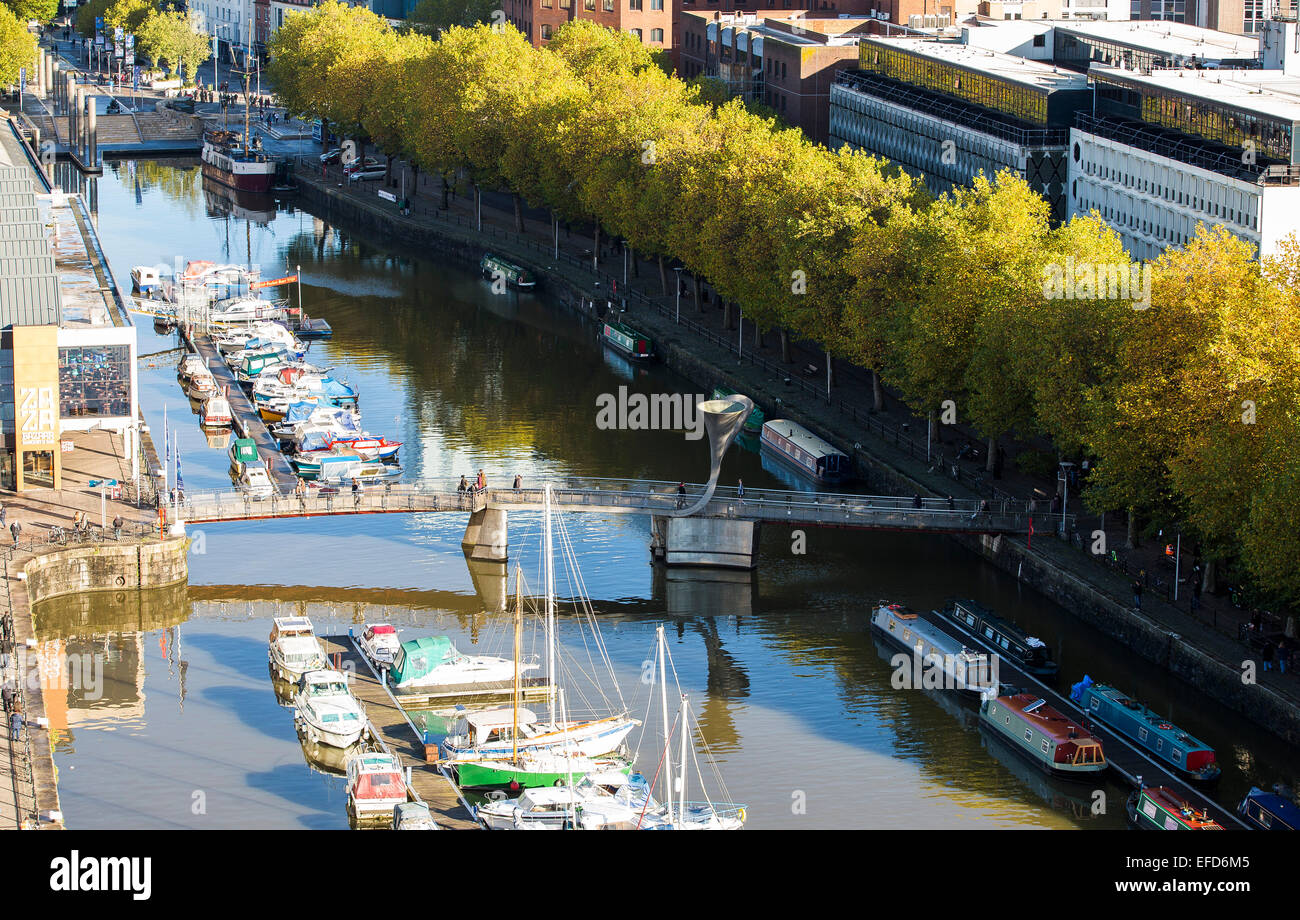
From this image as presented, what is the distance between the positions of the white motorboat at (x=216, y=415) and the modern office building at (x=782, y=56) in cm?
5623

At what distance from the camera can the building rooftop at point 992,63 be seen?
3986 inches

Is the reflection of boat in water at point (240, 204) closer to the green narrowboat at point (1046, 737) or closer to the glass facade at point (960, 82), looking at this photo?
the glass facade at point (960, 82)

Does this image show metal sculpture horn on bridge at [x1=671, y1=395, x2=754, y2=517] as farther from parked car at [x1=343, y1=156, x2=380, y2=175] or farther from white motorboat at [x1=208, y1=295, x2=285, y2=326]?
parked car at [x1=343, y1=156, x2=380, y2=175]

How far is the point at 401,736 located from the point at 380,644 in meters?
6.42

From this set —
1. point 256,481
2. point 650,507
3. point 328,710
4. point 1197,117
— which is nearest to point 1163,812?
point 328,710

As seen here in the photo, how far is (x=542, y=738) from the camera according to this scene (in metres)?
50.8

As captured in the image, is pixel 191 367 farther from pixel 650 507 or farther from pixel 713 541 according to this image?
pixel 713 541

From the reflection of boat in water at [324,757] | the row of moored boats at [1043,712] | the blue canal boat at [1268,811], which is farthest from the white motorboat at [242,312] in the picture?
the blue canal boat at [1268,811]

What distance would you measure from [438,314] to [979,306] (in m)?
44.9

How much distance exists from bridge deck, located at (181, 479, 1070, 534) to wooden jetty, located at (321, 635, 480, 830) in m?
8.66

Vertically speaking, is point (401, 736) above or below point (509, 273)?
below

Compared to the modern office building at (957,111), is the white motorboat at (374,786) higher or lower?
lower

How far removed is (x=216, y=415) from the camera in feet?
281

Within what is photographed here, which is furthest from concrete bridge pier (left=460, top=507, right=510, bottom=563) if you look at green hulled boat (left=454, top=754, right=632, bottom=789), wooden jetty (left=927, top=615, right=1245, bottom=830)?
green hulled boat (left=454, top=754, right=632, bottom=789)
